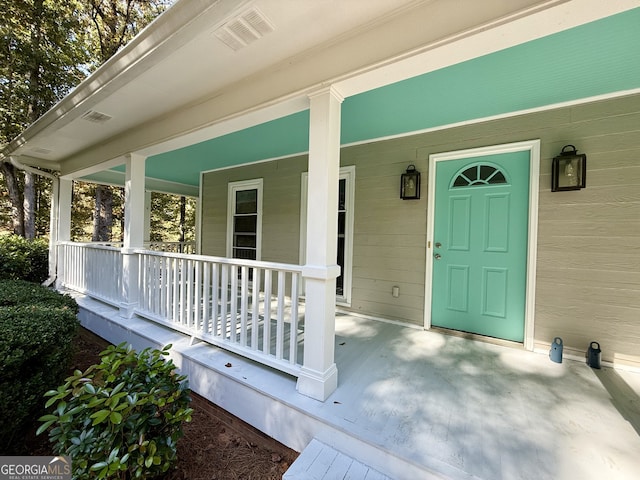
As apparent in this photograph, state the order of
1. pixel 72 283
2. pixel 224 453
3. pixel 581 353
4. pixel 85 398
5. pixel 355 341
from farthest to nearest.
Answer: pixel 72 283 < pixel 355 341 < pixel 581 353 < pixel 224 453 < pixel 85 398

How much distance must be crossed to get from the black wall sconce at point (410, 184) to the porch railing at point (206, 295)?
1889mm

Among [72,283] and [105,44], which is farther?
[105,44]

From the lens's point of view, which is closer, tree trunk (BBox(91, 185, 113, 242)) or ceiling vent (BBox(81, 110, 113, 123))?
ceiling vent (BBox(81, 110, 113, 123))

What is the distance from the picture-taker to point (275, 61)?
6.60 feet

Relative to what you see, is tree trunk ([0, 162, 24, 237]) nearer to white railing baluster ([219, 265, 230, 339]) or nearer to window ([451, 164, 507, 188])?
white railing baluster ([219, 265, 230, 339])

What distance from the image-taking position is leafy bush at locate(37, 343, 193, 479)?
1.22 metres

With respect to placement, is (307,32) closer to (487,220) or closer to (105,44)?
(487,220)

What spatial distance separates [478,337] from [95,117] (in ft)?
16.3

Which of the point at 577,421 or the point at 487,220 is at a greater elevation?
the point at 487,220

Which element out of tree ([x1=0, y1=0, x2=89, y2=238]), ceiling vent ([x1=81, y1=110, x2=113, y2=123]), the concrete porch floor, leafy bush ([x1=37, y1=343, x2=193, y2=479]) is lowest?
the concrete porch floor

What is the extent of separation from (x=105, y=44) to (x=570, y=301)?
11.3 metres

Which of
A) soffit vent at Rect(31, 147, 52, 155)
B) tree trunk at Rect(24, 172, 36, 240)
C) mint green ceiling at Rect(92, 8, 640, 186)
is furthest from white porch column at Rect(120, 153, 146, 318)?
tree trunk at Rect(24, 172, 36, 240)

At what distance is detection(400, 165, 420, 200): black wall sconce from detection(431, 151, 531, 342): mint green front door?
0.78ft

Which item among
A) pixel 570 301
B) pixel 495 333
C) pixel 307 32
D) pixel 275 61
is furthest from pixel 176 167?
pixel 570 301
